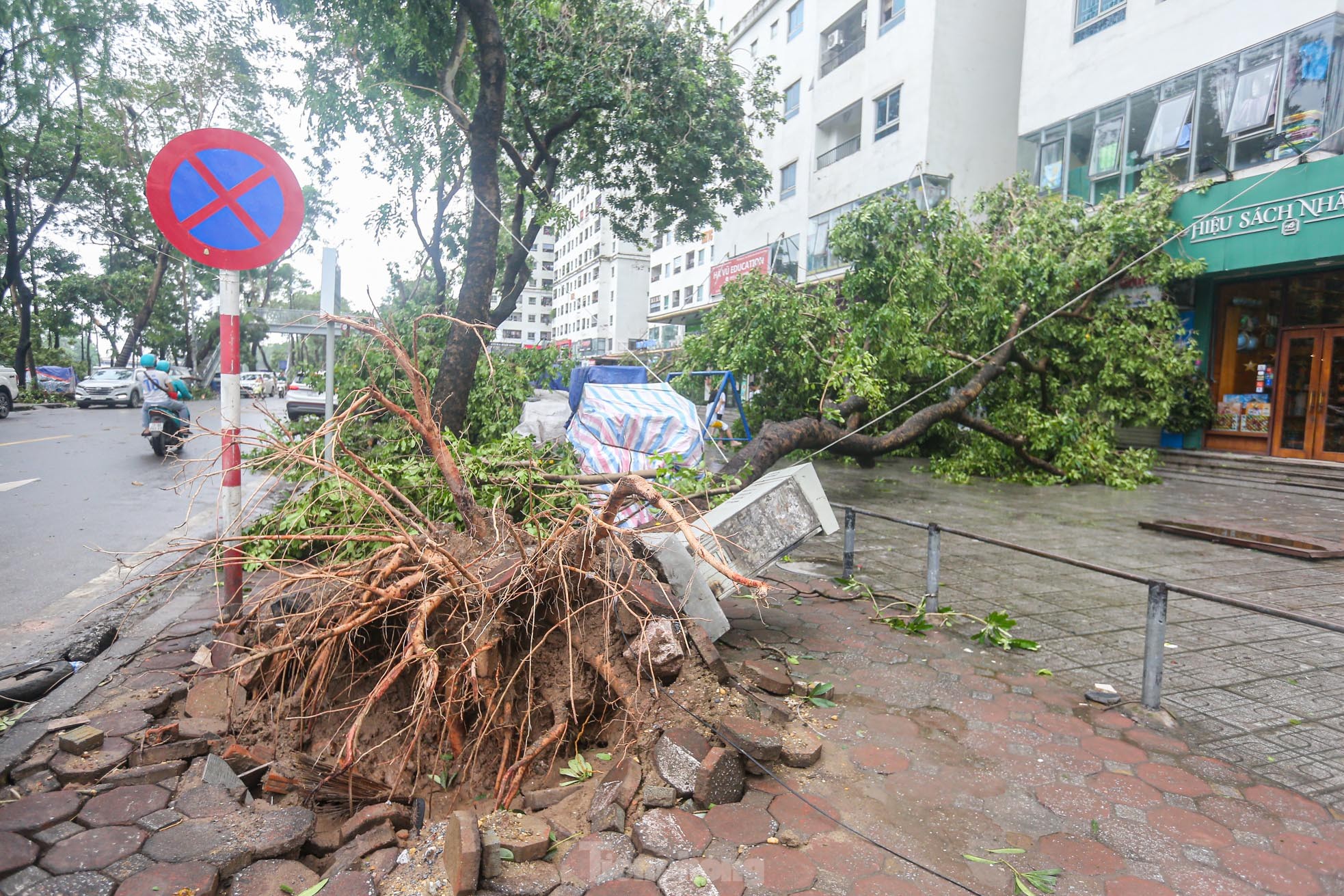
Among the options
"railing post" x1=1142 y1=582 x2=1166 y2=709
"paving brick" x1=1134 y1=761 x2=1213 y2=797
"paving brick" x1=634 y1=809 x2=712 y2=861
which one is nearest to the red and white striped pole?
"paving brick" x1=634 y1=809 x2=712 y2=861

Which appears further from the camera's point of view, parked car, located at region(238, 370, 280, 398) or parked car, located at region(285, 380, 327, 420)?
parked car, located at region(285, 380, 327, 420)

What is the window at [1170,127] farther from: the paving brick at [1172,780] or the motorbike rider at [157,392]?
the motorbike rider at [157,392]

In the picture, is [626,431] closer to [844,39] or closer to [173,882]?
[173,882]

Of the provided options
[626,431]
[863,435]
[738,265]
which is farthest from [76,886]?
[738,265]

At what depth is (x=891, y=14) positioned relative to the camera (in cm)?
2095

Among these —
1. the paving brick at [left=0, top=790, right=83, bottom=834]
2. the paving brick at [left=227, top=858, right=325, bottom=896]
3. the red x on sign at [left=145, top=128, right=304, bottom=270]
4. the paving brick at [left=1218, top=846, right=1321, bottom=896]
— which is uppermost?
the red x on sign at [left=145, top=128, right=304, bottom=270]

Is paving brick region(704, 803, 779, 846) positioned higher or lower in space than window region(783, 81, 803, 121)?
lower

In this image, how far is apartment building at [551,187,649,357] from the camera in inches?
2174

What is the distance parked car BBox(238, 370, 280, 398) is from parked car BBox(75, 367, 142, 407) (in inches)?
117

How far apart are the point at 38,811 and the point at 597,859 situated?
5.81 feet

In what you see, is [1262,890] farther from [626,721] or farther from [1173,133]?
[1173,133]

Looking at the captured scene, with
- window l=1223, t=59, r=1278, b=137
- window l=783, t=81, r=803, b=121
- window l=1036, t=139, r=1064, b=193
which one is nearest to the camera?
window l=1223, t=59, r=1278, b=137

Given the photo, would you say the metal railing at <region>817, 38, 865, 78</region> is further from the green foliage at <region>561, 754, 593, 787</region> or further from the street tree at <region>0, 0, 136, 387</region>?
the green foliage at <region>561, 754, 593, 787</region>

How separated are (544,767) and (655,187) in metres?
15.7
